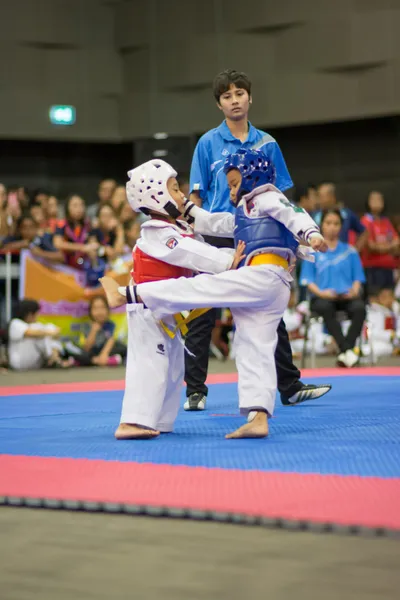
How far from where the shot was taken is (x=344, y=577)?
6.04 ft

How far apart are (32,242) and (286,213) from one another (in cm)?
566

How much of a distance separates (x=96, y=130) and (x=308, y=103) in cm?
279

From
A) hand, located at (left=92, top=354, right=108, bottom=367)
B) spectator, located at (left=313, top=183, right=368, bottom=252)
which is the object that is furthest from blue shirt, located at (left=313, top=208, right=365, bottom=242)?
hand, located at (left=92, top=354, right=108, bottom=367)

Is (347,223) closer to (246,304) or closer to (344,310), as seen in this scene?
(344,310)

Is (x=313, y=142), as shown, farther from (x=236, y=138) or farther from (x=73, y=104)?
(x=236, y=138)

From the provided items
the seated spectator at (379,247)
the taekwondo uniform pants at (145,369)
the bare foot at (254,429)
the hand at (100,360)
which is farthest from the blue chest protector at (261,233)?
the seated spectator at (379,247)

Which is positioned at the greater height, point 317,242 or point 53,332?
point 317,242

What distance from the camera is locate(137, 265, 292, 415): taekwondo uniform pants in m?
3.67

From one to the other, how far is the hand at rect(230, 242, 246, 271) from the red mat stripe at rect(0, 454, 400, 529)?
975mm

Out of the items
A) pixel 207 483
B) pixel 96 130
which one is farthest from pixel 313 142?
pixel 207 483

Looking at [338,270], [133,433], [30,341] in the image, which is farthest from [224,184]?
[30,341]

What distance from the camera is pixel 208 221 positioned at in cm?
399

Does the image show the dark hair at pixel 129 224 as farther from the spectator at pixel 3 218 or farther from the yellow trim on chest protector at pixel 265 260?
the yellow trim on chest protector at pixel 265 260

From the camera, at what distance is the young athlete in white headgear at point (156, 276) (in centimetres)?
372
